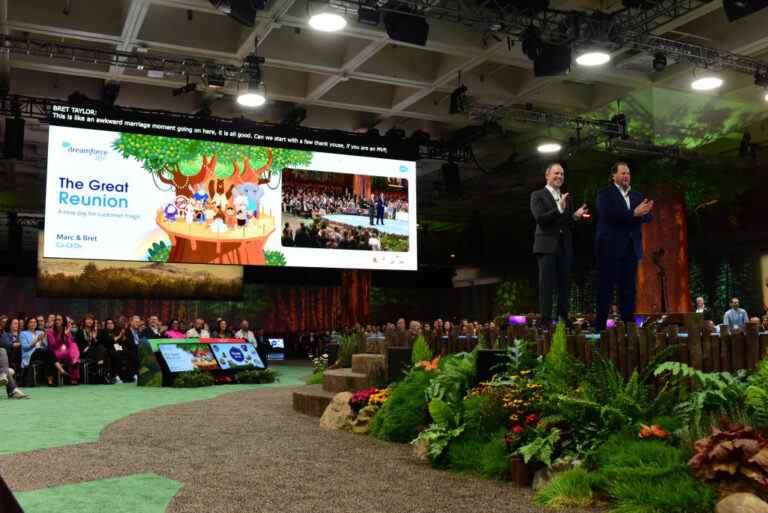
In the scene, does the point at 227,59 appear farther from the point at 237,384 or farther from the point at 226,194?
the point at 237,384

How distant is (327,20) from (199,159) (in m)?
3.85

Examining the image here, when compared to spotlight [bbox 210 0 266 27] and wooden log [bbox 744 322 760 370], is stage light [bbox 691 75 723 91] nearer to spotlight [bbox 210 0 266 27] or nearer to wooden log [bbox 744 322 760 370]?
spotlight [bbox 210 0 266 27]

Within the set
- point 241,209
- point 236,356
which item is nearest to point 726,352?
point 241,209

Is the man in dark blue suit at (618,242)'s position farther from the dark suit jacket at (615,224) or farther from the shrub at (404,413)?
the shrub at (404,413)

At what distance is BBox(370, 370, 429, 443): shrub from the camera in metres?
6.11

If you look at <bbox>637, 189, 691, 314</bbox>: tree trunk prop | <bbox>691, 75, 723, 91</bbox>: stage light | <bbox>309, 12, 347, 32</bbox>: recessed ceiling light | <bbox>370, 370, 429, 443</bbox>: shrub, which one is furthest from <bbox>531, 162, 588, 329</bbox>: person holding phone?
<bbox>637, 189, 691, 314</bbox>: tree trunk prop

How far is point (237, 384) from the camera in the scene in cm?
1286

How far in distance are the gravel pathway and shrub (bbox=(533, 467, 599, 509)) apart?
0.10 m

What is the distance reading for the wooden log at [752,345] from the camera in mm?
4383

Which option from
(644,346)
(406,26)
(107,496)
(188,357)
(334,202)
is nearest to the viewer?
(107,496)

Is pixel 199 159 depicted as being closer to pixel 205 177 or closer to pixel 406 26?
pixel 205 177

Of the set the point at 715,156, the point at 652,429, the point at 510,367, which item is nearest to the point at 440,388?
the point at 510,367

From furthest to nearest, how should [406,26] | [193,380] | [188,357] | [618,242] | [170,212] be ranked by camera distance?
[188,357], [193,380], [170,212], [406,26], [618,242]

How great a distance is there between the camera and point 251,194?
12422 millimetres
